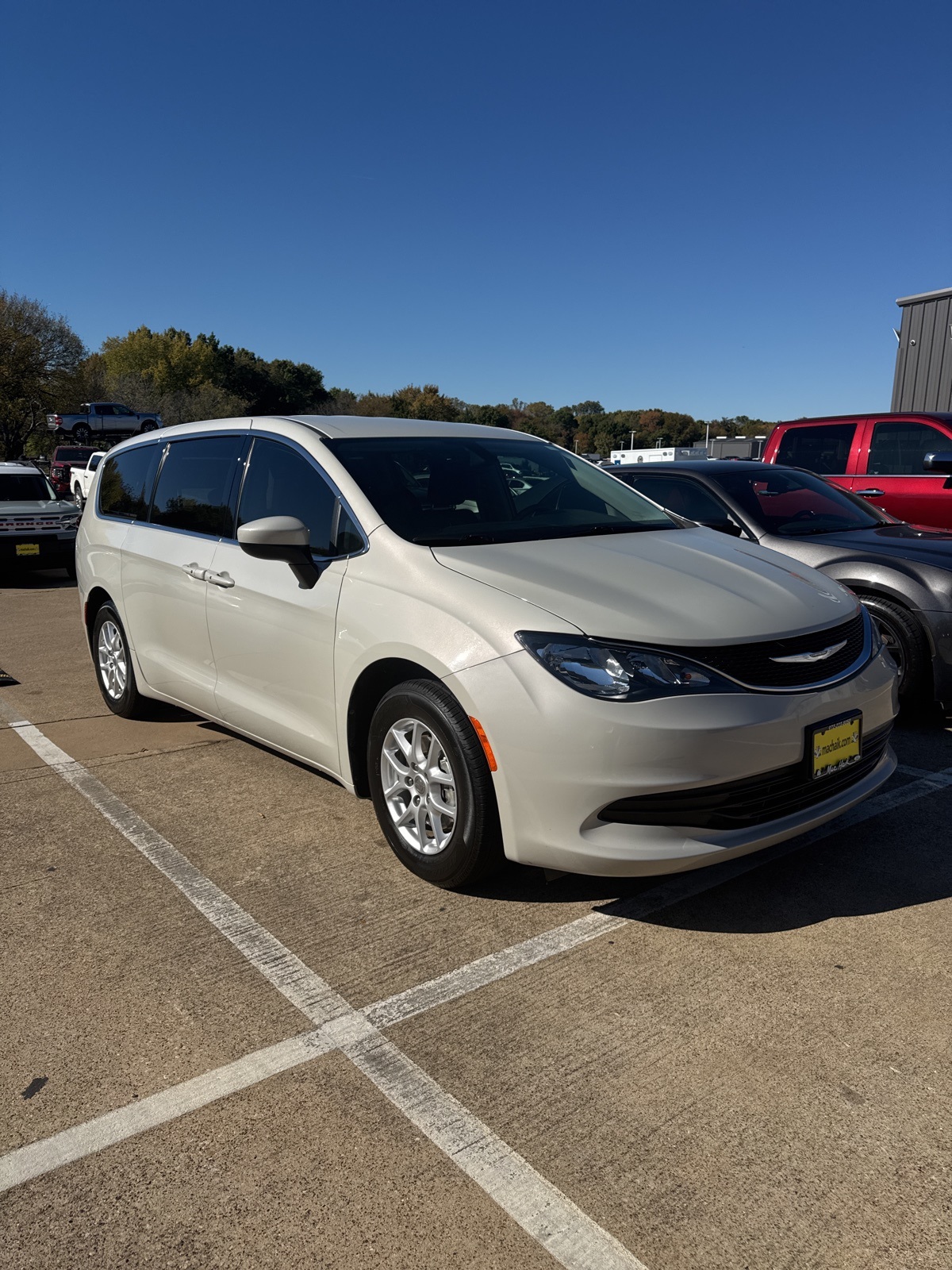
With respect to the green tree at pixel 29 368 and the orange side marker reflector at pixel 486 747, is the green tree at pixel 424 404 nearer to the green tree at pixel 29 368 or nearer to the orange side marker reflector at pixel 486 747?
the green tree at pixel 29 368

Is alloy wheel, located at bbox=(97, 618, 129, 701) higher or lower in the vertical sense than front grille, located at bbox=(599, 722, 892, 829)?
lower

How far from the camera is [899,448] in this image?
29.8 feet

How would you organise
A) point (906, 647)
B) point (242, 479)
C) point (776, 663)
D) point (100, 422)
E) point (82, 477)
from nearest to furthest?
point (776, 663)
point (242, 479)
point (906, 647)
point (82, 477)
point (100, 422)

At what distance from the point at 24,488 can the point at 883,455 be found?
10556 mm

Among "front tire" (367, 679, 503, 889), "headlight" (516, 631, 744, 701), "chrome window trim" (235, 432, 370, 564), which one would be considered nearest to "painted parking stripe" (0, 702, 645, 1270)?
"front tire" (367, 679, 503, 889)

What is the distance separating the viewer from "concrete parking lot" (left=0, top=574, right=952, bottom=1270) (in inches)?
77.2

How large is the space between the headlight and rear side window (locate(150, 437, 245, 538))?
82.0 inches

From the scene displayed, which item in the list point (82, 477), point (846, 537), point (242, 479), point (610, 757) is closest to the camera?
point (610, 757)

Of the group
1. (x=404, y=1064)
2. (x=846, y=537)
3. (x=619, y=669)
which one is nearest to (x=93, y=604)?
(x=619, y=669)

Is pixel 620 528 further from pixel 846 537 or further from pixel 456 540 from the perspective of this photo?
pixel 846 537

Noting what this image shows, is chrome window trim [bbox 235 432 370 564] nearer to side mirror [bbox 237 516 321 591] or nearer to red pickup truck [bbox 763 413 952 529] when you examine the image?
side mirror [bbox 237 516 321 591]

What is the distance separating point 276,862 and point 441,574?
1.32 metres

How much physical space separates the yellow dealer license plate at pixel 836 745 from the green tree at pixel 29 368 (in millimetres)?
48123

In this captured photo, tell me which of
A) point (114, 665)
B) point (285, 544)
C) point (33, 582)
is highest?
point (285, 544)
